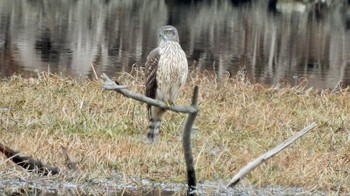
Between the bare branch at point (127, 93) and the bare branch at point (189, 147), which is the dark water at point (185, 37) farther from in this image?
the bare branch at point (127, 93)

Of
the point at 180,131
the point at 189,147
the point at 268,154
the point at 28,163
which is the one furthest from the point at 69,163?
the point at 180,131

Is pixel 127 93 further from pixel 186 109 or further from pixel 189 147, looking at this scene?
pixel 189 147

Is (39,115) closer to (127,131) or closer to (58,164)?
(127,131)

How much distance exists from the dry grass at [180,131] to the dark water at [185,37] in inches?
148

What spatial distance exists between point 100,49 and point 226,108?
18.5 m

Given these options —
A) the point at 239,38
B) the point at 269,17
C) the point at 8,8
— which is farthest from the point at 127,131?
the point at 269,17

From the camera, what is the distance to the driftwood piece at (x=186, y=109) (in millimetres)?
8656

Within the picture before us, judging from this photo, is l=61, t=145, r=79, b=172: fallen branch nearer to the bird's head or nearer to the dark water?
the bird's head

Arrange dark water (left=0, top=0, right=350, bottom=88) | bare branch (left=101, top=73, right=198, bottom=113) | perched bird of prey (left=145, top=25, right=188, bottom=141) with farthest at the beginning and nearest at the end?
dark water (left=0, top=0, right=350, bottom=88) → perched bird of prey (left=145, top=25, right=188, bottom=141) → bare branch (left=101, top=73, right=198, bottom=113)

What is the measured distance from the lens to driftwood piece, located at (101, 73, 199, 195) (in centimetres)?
866

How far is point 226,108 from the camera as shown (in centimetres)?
1541

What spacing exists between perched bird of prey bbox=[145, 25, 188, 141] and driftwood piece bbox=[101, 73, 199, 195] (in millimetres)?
2155

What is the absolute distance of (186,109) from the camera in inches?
368

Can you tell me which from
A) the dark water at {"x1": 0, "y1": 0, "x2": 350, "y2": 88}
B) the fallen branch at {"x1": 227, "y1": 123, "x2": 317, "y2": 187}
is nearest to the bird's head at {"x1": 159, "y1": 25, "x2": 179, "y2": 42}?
the fallen branch at {"x1": 227, "y1": 123, "x2": 317, "y2": 187}
